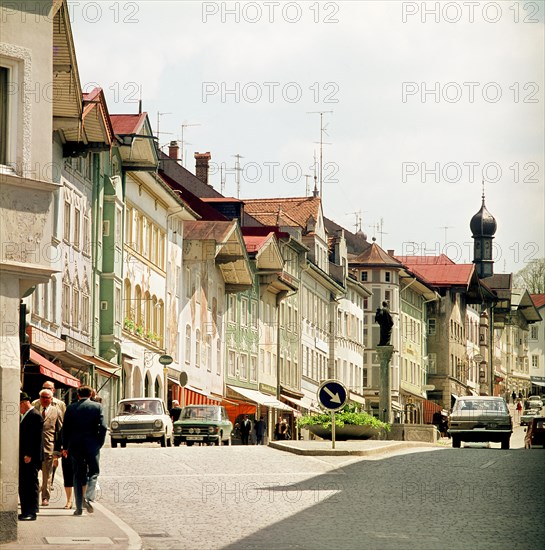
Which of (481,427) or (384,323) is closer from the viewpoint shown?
(481,427)

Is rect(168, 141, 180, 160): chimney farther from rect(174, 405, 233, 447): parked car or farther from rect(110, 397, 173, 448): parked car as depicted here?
rect(110, 397, 173, 448): parked car

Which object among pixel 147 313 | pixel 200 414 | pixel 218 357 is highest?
pixel 147 313

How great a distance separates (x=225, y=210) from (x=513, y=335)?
318 ft

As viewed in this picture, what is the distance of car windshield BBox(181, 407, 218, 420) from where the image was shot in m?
49.1

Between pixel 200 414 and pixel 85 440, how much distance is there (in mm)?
27182

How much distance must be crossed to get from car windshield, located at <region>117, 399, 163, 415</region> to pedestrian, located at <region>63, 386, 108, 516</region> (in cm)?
2385

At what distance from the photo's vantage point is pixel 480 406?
4988cm

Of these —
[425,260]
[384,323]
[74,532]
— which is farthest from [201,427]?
[425,260]

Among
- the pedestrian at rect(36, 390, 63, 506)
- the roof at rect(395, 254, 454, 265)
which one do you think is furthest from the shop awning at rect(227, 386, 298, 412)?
the roof at rect(395, 254, 454, 265)

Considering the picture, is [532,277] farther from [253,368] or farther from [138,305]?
[138,305]

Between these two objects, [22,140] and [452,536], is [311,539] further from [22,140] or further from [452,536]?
[22,140]

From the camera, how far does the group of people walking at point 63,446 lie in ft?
64.8

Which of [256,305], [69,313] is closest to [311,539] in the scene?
[69,313]

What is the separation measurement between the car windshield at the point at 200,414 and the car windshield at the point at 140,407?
2.79 m
